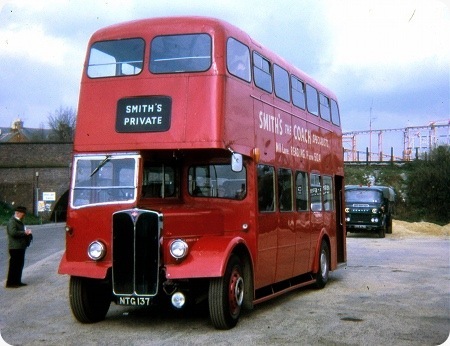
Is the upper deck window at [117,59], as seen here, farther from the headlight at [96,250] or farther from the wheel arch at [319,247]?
the wheel arch at [319,247]

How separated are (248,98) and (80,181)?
9.11 feet

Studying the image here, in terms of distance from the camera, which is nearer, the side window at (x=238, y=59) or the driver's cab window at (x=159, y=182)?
the driver's cab window at (x=159, y=182)

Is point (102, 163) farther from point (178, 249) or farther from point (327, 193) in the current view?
point (327, 193)

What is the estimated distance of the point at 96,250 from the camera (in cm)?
984

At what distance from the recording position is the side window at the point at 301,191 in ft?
45.5

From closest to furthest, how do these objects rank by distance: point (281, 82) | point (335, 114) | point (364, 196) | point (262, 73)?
point (262, 73)
point (281, 82)
point (335, 114)
point (364, 196)

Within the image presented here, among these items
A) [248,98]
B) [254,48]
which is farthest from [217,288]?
[254,48]

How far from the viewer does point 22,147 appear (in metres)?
60.6

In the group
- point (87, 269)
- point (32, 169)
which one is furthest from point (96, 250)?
point (32, 169)

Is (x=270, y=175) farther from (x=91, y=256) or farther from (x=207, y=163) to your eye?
(x=91, y=256)

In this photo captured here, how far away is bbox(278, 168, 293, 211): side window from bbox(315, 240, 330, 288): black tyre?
2307 mm

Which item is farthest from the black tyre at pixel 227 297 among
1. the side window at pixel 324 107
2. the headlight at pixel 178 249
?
the side window at pixel 324 107

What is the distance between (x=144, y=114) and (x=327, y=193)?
6904mm

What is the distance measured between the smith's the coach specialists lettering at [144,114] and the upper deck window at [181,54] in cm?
47
